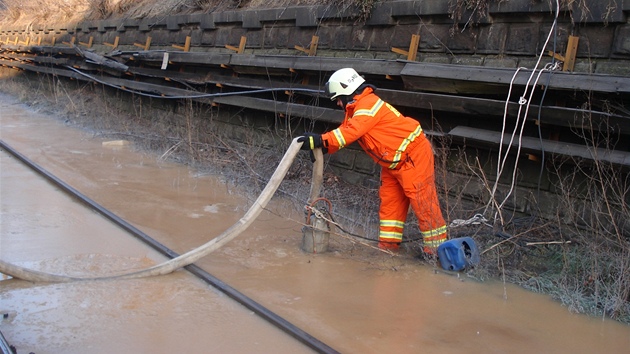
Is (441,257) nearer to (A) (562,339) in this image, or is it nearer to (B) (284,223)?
(A) (562,339)

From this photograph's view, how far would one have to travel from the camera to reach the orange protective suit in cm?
589

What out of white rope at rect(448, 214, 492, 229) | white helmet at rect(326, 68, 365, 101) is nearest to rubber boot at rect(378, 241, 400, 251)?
white rope at rect(448, 214, 492, 229)

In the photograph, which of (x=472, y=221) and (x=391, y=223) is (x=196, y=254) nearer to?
(x=391, y=223)

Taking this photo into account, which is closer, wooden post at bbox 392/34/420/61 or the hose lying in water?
the hose lying in water

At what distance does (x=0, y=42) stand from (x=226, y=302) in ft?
90.0

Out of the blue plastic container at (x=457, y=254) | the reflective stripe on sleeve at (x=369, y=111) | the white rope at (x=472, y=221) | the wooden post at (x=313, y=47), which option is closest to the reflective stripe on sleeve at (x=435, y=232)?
the blue plastic container at (x=457, y=254)

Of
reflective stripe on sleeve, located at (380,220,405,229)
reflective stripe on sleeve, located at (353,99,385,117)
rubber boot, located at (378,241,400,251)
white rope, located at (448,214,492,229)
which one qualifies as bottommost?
rubber boot, located at (378,241,400,251)

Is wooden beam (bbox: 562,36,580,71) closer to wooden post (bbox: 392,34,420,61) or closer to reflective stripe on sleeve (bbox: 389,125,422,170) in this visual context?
reflective stripe on sleeve (bbox: 389,125,422,170)

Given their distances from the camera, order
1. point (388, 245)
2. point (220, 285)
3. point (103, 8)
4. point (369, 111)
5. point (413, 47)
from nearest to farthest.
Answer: point (220, 285)
point (369, 111)
point (388, 245)
point (413, 47)
point (103, 8)

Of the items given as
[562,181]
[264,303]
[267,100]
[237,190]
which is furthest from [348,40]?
[264,303]

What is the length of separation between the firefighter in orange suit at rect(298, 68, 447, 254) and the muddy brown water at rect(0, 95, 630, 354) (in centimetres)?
53

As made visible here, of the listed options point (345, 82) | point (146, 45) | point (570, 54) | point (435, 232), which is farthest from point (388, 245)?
point (146, 45)

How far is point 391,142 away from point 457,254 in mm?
1169

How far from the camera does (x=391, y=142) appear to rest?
5973 millimetres
